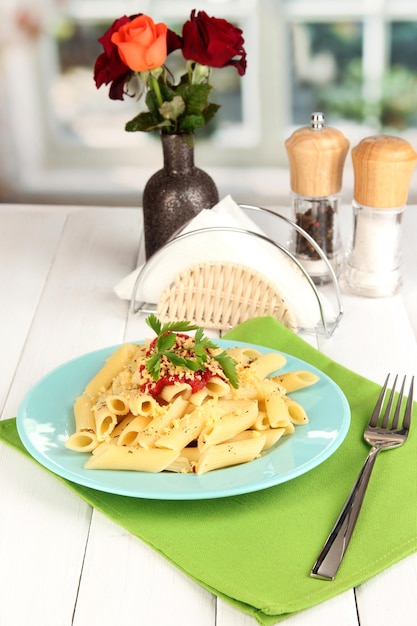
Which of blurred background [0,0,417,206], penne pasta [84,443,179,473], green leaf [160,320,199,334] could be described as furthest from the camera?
blurred background [0,0,417,206]

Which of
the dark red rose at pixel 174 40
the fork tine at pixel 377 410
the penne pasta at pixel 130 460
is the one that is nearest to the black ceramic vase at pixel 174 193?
the dark red rose at pixel 174 40

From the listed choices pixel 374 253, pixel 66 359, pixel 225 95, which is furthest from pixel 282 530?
pixel 225 95

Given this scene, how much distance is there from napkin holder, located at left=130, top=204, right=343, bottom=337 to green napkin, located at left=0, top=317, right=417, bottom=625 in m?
0.35

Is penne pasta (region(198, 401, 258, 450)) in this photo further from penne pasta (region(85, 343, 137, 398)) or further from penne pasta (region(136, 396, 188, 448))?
penne pasta (region(85, 343, 137, 398))

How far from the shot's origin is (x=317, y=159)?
1.39 meters

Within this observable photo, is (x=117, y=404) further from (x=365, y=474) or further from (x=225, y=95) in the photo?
(x=225, y=95)

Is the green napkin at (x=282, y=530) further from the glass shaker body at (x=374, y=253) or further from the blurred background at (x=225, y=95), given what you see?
the blurred background at (x=225, y=95)

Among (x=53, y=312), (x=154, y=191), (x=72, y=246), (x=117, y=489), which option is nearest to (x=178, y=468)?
(x=117, y=489)

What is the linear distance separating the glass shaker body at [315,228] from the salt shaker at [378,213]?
0.13 ft

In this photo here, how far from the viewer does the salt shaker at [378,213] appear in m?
1.34

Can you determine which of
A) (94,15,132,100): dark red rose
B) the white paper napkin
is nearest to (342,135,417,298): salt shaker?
the white paper napkin

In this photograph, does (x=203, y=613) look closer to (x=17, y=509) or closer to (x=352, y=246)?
(x=17, y=509)

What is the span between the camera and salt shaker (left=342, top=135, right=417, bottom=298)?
4.41ft

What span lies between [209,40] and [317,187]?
28 centimetres
